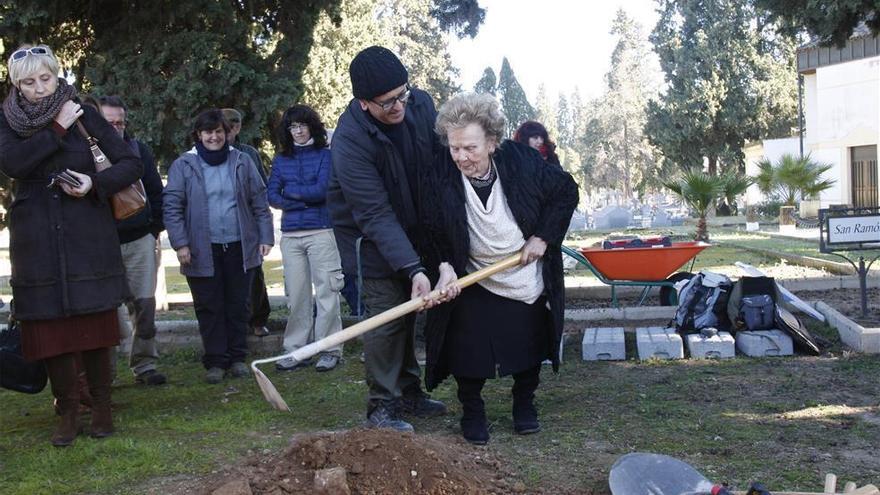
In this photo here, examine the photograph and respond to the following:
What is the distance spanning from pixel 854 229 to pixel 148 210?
16.6ft

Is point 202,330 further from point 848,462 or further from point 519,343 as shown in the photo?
point 848,462

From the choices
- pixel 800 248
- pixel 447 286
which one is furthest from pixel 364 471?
pixel 800 248

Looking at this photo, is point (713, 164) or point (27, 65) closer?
point (27, 65)

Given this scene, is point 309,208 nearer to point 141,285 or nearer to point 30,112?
point 141,285

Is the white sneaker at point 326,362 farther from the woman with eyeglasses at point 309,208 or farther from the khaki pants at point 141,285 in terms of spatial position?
the khaki pants at point 141,285

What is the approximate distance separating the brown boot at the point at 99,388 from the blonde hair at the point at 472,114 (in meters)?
2.06

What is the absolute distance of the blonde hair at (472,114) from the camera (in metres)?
4.20

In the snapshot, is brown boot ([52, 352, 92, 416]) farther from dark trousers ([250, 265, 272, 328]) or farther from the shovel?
dark trousers ([250, 265, 272, 328])

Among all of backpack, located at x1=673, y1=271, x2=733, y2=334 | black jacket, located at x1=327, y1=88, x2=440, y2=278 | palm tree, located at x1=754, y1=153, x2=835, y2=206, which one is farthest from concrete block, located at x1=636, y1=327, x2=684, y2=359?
palm tree, located at x1=754, y1=153, x2=835, y2=206

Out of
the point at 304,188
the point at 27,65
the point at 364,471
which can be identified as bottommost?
the point at 364,471

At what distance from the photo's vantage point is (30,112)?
4.55 metres

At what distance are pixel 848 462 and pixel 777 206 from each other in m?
32.9

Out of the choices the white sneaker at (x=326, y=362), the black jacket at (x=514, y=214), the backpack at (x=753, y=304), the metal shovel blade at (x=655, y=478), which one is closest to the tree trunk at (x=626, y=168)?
the backpack at (x=753, y=304)

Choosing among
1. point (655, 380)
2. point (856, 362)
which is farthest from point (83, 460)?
point (856, 362)
